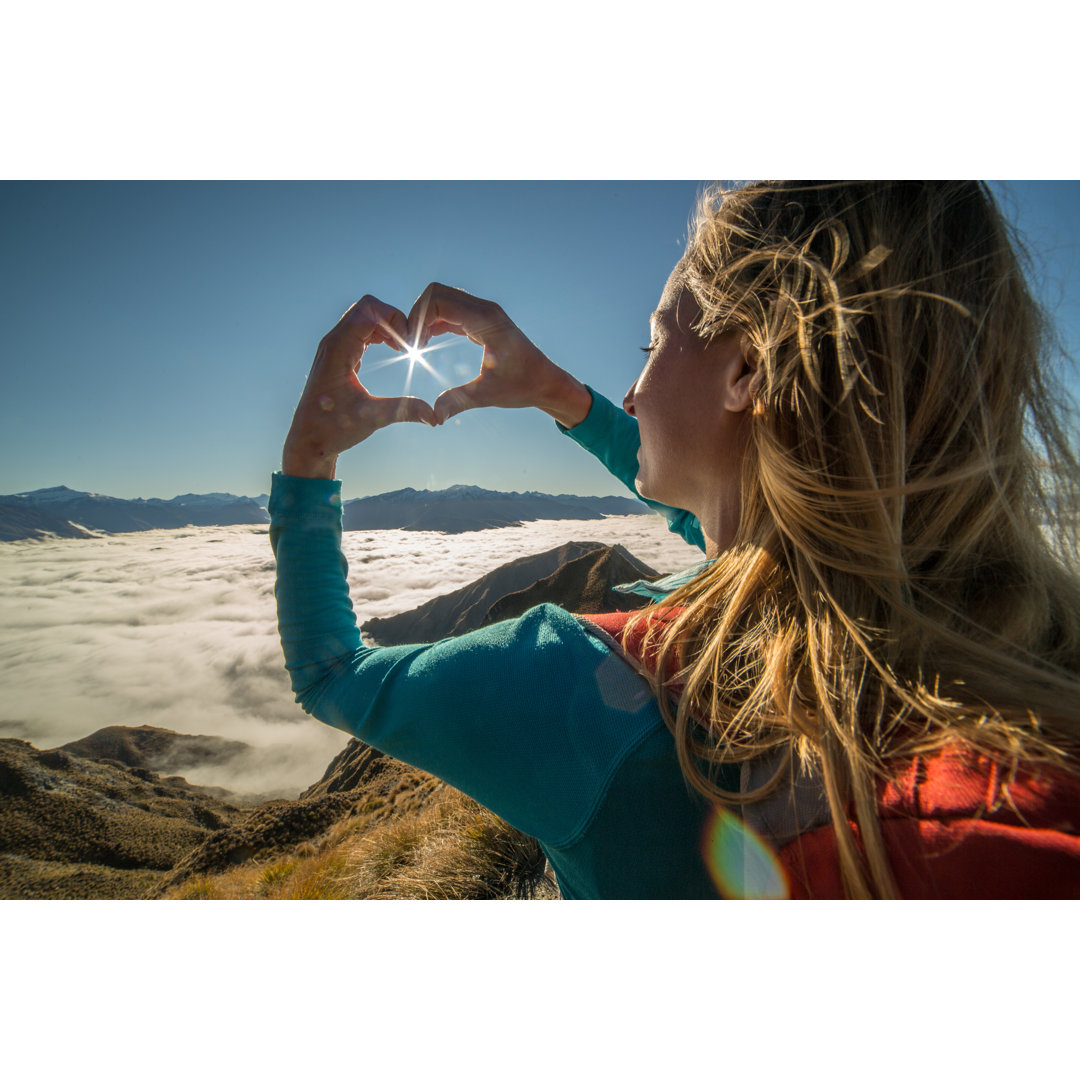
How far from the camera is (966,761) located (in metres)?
0.68

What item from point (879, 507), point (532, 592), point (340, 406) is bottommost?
point (532, 592)

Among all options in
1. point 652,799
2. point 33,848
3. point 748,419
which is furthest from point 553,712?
point 33,848

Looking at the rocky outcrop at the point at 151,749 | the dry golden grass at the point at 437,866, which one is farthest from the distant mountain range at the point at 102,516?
the dry golden grass at the point at 437,866

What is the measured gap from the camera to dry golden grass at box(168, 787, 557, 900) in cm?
370

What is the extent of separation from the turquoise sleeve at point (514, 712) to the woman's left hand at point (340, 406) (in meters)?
0.55

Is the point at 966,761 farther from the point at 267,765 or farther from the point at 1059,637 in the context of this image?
the point at 267,765

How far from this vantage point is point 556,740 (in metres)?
0.81

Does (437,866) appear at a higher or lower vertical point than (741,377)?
lower

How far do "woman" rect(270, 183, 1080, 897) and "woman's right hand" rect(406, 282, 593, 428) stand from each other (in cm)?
40

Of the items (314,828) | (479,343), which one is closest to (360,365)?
(479,343)

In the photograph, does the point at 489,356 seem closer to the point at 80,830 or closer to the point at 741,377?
the point at 741,377

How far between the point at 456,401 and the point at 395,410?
0.22 meters

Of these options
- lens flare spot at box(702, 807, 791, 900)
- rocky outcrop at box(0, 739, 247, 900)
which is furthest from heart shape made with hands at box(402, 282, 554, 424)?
rocky outcrop at box(0, 739, 247, 900)

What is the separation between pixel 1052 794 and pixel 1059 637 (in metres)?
0.61
